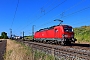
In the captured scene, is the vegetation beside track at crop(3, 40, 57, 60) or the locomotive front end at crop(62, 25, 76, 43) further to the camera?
the locomotive front end at crop(62, 25, 76, 43)

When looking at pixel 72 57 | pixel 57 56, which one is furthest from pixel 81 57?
pixel 57 56

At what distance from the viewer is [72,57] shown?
11711 mm

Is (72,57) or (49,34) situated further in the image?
(49,34)

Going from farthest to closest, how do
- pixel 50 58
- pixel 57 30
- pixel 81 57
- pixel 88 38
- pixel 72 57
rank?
pixel 88 38 < pixel 57 30 < pixel 50 58 < pixel 72 57 < pixel 81 57

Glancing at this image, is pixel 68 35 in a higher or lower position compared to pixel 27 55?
higher

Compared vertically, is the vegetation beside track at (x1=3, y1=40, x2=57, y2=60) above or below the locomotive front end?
below

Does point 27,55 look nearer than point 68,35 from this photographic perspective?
Yes

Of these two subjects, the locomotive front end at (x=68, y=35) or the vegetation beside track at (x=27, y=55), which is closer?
the vegetation beside track at (x=27, y=55)

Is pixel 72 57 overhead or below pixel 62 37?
below

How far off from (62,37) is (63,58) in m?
17.6

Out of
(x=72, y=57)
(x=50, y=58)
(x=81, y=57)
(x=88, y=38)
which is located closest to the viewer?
(x=81, y=57)

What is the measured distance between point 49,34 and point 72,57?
24.6 m

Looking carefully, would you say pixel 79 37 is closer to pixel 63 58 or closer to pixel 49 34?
pixel 49 34

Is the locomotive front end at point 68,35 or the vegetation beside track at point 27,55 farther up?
the locomotive front end at point 68,35
